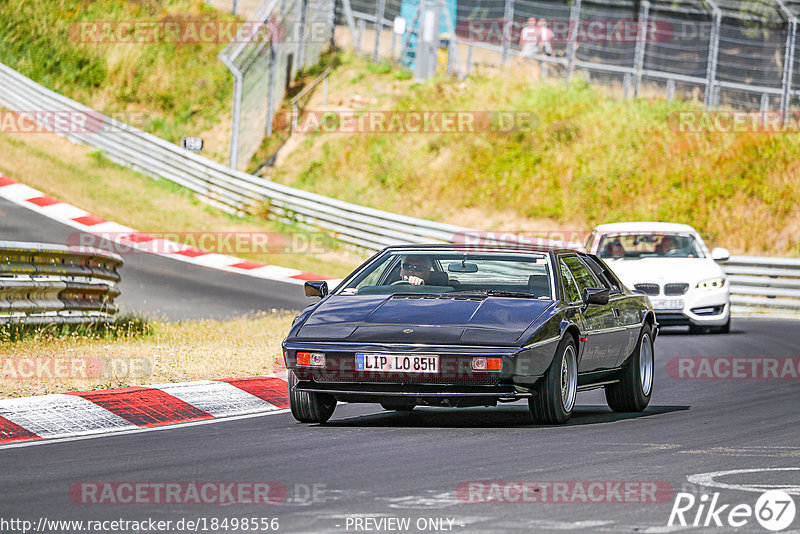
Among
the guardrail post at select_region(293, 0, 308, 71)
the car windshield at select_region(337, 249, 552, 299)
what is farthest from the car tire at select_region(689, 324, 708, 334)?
the guardrail post at select_region(293, 0, 308, 71)

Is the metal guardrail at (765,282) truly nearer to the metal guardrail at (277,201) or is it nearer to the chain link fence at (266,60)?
the metal guardrail at (277,201)

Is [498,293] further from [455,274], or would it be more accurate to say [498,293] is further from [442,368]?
[442,368]

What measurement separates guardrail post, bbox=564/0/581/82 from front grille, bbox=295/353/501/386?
2355 centimetres

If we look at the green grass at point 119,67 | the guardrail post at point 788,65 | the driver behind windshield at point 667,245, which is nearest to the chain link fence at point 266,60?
the green grass at point 119,67

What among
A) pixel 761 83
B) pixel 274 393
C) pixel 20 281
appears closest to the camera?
pixel 274 393

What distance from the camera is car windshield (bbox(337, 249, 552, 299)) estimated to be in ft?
31.0

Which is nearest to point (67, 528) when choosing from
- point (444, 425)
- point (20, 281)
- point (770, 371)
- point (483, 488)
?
point (483, 488)

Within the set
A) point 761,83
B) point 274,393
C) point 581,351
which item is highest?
point 761,83

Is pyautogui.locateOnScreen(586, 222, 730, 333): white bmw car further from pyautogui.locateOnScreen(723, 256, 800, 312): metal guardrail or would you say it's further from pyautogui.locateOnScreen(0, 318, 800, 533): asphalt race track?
pyautogui.locateOnScreen(0, 318, 800, 533): asphalt race track

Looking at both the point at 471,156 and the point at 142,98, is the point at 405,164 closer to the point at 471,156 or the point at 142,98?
the point at 471,156

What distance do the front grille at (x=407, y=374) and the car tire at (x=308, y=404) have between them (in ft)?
1.20

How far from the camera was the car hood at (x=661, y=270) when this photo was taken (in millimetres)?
18203

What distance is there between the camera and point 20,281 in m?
13.0

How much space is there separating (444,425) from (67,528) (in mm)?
4012
